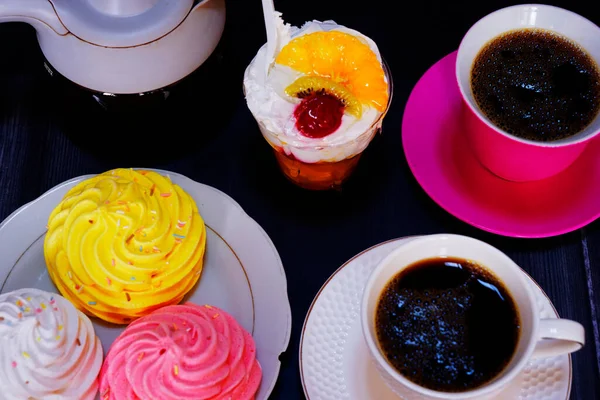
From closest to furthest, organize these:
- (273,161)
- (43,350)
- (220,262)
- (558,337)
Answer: (558,337) → (43,350) → (220,262) → (273,161)

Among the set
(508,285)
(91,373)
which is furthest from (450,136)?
(91,373)

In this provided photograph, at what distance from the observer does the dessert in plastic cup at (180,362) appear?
1.19 metres

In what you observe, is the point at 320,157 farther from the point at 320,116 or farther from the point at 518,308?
the point at 518,308

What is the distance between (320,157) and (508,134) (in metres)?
0.34

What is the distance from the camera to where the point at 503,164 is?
1.37m

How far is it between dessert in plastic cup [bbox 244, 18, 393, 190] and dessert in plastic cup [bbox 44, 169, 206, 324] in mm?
238

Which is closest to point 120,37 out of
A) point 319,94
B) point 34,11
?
point 34,11

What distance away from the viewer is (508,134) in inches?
50.9

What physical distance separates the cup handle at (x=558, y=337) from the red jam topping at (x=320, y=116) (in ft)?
1.63

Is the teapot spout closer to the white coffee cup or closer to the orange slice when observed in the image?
the orange slice

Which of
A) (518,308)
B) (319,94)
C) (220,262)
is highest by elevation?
(319,94)

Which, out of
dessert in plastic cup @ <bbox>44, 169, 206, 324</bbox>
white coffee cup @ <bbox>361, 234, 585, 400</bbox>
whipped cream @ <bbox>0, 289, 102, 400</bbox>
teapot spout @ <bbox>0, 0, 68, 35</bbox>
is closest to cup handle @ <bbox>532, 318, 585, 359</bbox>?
white coffee cup @ <bbox>361, 234, 585, 400</bbox>

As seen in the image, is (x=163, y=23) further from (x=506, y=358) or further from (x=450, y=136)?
(x=506, y=358)

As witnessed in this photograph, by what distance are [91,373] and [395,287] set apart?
0.54 metres
